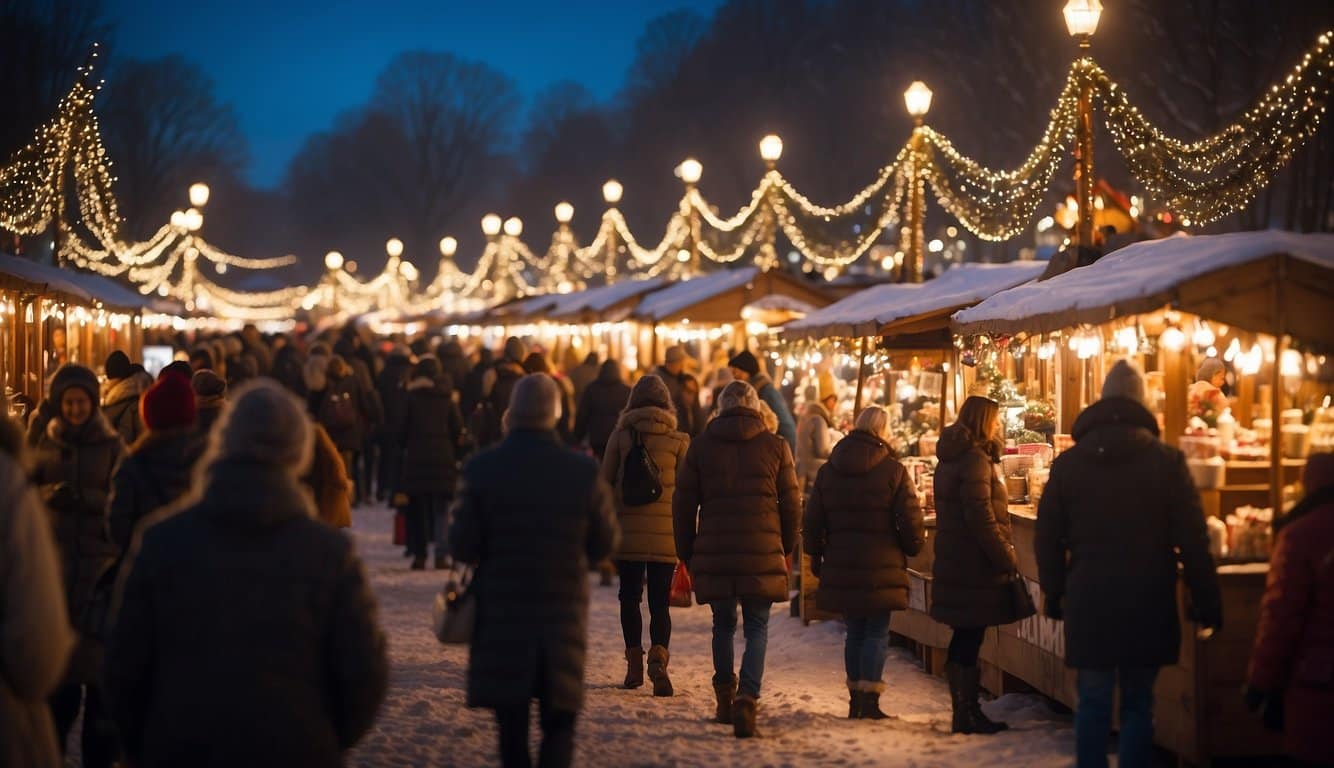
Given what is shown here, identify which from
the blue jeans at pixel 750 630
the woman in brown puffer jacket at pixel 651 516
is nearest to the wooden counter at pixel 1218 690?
the blue jeans at pixel 750 630

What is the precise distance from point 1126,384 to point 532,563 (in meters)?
A: 2.56

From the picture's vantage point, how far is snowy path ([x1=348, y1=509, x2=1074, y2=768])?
768 cm

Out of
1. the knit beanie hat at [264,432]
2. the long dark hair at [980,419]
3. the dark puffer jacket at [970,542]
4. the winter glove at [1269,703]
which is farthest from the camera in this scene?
the long dark hair at [980,419]

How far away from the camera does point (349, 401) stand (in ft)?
51.2

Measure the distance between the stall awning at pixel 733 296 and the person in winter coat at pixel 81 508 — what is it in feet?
48.6

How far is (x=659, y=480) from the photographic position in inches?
346

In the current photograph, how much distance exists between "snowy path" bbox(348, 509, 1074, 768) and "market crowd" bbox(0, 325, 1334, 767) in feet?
0.79

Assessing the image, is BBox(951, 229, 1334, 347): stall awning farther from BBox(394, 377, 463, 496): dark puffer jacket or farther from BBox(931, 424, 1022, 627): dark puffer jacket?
BBox(394, 377, 463, 496): dark puffer jacket

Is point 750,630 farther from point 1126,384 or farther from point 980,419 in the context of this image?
point 1126,384

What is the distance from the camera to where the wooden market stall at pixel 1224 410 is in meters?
6.96

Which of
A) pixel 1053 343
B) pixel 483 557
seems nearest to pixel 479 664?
pixel 483 557

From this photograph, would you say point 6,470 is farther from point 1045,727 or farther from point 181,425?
point 1045,727

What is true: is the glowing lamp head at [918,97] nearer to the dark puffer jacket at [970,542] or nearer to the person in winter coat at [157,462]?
the dark puffer jacket at [970,542]

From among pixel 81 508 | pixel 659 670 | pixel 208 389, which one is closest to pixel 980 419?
pixel 659 670
